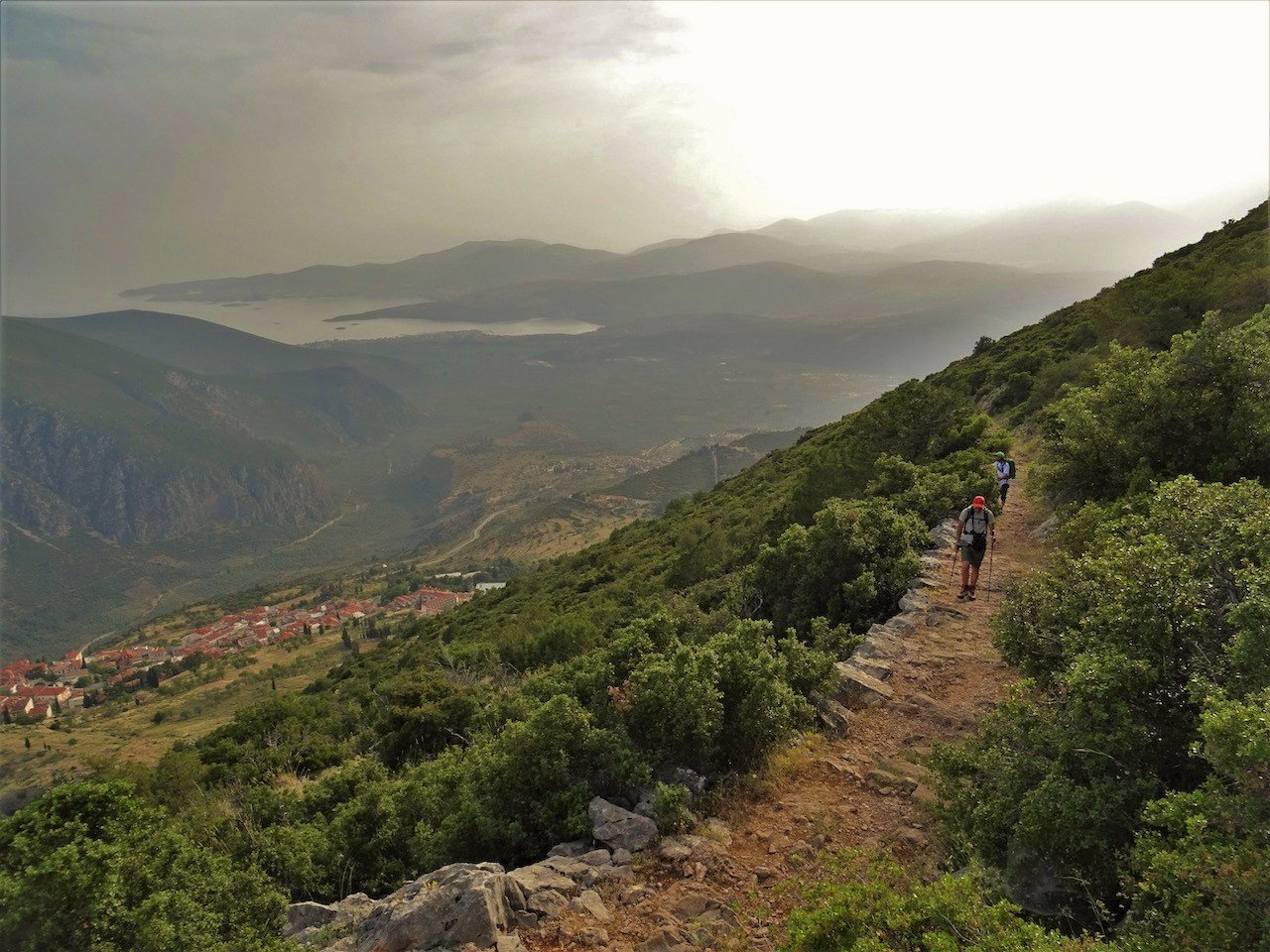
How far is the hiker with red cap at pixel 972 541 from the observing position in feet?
38.0

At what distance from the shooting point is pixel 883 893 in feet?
14.5

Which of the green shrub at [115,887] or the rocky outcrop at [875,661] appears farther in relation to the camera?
the rocky outcrop at [875,661]

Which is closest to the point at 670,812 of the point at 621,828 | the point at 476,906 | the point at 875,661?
the point at 621,828

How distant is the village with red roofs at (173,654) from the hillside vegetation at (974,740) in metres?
69.3

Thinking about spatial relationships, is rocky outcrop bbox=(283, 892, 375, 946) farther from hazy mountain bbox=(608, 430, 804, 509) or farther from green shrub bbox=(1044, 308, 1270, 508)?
hazy mountain bbox=(608, 430, 804, 509)

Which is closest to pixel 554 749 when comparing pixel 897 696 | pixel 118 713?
pixel 897 696

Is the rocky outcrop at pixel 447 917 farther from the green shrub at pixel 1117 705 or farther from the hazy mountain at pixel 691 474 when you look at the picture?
the hazy mountain at pixel 691 474

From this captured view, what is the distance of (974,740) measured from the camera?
665 centimetres

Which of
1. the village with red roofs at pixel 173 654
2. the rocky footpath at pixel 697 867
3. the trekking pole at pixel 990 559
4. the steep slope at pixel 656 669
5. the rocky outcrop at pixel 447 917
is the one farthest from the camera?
the village with red roofs at pixel 173 654

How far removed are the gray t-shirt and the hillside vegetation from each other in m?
1.26

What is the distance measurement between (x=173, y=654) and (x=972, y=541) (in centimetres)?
11937

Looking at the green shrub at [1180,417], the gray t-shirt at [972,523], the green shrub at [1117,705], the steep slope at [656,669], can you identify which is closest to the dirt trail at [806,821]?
the steep slope at [656,669]

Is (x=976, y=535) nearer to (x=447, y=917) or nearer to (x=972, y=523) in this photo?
(x=972, y=523)

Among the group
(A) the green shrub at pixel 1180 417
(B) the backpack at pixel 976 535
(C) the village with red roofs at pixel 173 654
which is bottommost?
(C) the village with red roofs at pixel 173 654
